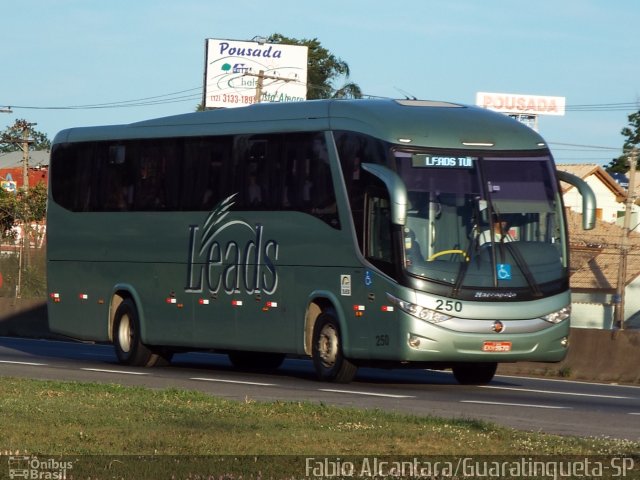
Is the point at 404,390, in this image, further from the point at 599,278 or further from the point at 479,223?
the point at 599,278

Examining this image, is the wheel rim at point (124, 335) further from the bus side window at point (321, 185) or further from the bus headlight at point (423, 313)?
the bus headlight at point (423, 313)

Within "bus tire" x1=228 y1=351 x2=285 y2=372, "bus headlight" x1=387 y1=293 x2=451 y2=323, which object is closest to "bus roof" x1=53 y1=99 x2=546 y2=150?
"bus headlight" x1=387 y1=293 x2=451 y2=323

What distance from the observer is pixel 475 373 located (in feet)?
69.5

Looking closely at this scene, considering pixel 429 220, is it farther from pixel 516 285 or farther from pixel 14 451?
pixel 14 451

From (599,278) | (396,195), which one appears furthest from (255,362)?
(599,278)

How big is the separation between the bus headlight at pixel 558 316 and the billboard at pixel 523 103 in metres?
63.1

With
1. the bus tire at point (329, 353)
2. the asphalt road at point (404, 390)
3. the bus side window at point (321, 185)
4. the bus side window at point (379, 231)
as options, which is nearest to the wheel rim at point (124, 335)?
the asphalt road at point (404, 390)

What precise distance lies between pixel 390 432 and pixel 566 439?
4.53 ft

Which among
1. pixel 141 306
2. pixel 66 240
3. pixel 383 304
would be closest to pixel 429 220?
pixel 383 304

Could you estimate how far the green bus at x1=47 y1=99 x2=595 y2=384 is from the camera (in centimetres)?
1902

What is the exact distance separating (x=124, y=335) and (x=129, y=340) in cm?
12

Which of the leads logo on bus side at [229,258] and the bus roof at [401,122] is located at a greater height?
the bus roof at [401,122]

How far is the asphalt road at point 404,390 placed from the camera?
1496 cm

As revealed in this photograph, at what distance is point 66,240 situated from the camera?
25.6 metres
